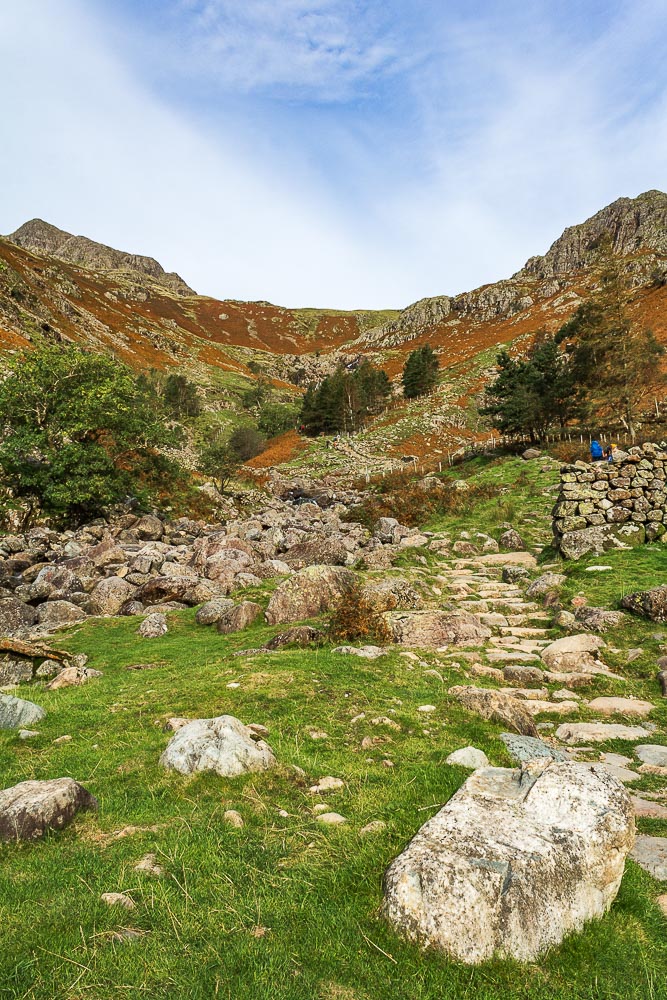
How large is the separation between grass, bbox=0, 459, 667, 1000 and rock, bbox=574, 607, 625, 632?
3671 millimetres

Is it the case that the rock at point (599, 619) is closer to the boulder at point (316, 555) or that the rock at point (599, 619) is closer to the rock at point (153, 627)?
the boulder at point (316, 555)

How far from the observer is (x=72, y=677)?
10070 mm

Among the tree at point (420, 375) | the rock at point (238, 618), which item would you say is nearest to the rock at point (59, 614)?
the rock at point (238, 618)

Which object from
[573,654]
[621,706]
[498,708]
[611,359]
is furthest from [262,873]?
[611,359]

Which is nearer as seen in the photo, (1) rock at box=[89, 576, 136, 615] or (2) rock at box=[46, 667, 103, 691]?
(2) rock at box=[46, 667, 103, 691]

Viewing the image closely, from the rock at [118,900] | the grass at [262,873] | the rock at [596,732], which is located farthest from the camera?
the rock at [596,732]

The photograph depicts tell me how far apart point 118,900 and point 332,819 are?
196cm

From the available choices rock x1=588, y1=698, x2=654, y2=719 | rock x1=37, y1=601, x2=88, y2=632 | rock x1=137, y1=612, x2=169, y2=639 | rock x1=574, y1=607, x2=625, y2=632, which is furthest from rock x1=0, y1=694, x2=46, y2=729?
rock x1=574, y1=607, x2=625, y2=632

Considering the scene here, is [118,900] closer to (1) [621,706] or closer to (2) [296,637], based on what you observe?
(1) [621,706]

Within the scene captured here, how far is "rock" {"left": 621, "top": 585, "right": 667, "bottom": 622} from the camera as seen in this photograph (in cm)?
1144

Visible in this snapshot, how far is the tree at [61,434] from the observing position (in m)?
25.8

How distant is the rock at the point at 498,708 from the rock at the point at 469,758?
1.72m

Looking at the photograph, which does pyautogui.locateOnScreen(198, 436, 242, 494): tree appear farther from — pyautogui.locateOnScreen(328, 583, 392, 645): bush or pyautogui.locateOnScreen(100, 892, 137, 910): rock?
pyautogui.locateOnScreen(100, 892, 137, 910): rock

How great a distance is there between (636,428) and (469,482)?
17.7 meters
